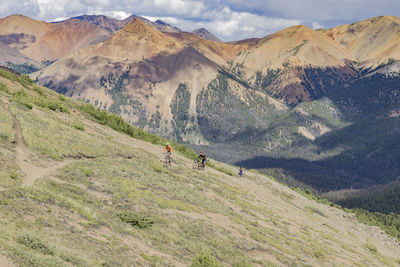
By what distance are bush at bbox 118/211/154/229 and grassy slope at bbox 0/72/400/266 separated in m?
0.27

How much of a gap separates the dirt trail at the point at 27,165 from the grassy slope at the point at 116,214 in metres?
0.19

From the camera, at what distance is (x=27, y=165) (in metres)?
24.0

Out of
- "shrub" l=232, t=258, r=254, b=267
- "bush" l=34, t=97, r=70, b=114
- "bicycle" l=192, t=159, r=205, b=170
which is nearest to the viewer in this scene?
"shrub" l=232, t=258, r=254, b=267

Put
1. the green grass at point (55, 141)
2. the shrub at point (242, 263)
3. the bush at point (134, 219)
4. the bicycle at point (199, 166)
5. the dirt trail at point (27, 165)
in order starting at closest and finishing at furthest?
1. the shrub at point (242, 263)
2. the bush at point (134, 219)
3. the dirt trail at point (27, 165)
4. the green grass at point (55, 141)
5. the bicycle at point (199, 166)

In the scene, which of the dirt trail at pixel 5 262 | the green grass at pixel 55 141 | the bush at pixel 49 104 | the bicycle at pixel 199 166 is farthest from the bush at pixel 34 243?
the bicycle at pixel 199 166

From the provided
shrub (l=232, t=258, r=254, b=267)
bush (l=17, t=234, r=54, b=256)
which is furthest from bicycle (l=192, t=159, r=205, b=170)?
bush (l=17, t=234, r=54, b=256)

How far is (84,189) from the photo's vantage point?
2333 cm

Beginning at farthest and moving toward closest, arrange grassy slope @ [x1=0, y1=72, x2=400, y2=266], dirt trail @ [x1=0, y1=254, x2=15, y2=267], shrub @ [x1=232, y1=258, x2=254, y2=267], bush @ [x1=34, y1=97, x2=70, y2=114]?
1. bush @ [x1=34, y1=97, x2=70, y2=114]
2. shrub @ [x1=232, y1=258, x2=254, y2=267]
3. grassy slope @ [x1=0, y1=72, x2=400, y2=266]
4. dirt trail @ [x1=0, y1=254, x2=15, y2=267]

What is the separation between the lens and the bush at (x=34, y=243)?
532 inches

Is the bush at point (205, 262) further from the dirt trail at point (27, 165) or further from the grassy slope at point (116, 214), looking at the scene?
the dirt trail at point (27, 165)

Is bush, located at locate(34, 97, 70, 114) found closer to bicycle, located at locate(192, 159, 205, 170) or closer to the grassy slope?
the grassy slope

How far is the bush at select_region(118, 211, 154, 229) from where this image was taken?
20.7m

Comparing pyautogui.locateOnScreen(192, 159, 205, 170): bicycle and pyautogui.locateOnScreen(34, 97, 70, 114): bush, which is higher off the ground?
pyautogui.locateOnScreen(34, 97, 70, 114): bush

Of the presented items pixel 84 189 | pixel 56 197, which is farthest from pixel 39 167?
pixel 56 197
